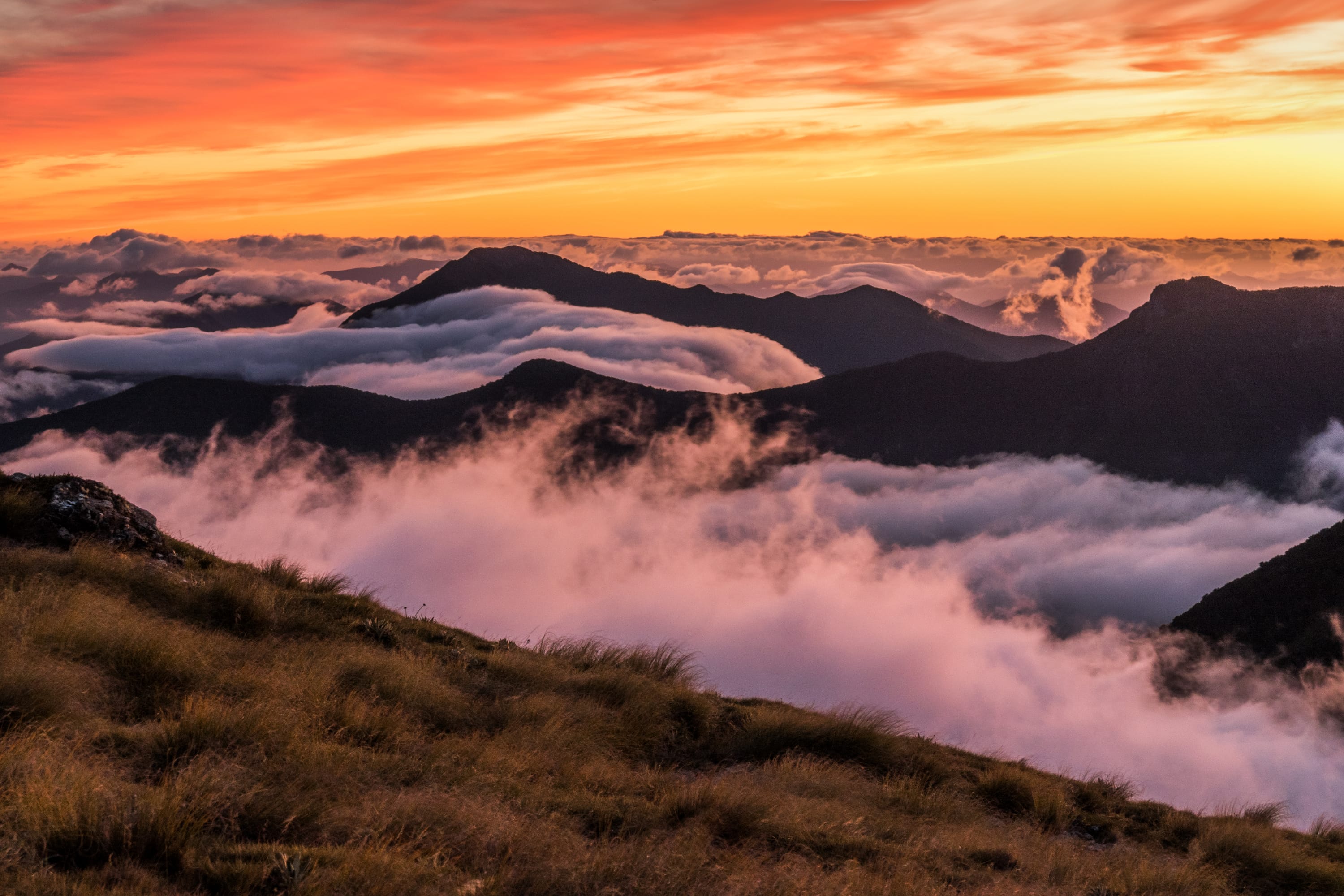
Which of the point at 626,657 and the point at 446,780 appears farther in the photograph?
the point at 626,657

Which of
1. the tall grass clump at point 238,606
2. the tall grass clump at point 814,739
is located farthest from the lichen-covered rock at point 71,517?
the tall grass clump at point 814,739

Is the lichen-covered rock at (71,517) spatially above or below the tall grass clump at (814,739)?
above

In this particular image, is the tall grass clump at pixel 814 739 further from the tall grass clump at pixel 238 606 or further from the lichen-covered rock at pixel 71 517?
the lichen-covered rock at pixel 71 517

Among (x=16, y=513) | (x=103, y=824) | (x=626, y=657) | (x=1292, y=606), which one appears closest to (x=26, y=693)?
(x=103, y=824)

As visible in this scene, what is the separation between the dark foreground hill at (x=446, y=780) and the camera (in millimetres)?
4973

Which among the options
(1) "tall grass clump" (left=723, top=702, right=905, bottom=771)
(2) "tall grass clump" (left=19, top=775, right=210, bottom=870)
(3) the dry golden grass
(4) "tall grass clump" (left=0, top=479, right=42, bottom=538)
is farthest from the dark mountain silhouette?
(2) "tall grass clump" (left=19, top=775, right=210, bottom=870)

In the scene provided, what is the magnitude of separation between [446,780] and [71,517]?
8.70 meters

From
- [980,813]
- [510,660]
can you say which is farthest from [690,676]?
[980,813]

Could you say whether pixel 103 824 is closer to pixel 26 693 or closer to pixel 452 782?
pixel 26 693

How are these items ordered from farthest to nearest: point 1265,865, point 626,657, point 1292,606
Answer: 1. point 1292,606
2. point 626,657
3. point 1265,865

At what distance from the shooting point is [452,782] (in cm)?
684

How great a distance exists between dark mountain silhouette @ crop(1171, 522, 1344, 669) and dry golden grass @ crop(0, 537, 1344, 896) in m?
110

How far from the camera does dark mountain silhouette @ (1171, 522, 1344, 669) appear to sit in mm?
99000

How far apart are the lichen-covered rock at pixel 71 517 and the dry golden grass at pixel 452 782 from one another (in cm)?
67
